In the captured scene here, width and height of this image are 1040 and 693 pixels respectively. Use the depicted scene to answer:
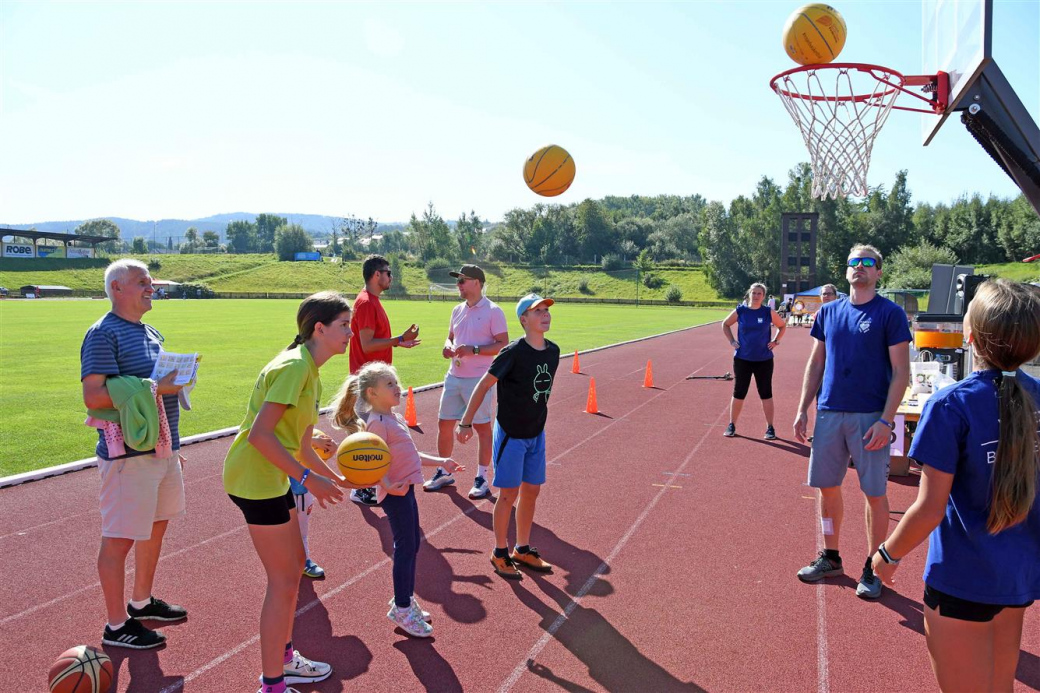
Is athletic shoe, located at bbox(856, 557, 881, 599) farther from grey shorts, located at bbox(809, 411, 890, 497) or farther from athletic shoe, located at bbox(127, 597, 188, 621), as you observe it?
athletic shoe, located at bbox(127, 597, 188, 621)

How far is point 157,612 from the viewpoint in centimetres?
436

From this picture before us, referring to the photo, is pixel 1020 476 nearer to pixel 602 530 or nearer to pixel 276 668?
pixel 276 668

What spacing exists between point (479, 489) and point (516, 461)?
2096 mm

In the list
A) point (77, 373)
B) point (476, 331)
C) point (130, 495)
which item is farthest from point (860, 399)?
point (77, 373)

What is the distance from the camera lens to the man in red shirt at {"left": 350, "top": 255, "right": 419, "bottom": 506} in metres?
6.64

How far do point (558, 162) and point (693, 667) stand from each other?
728 cm

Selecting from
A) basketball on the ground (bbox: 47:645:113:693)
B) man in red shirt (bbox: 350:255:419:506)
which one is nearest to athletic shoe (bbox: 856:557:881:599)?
man in red shirt (bbox: 350:255:419:506)

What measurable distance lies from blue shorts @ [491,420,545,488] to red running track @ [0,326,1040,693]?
729 millimetres

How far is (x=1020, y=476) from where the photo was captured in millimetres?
2473

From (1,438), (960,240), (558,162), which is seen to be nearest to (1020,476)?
(558,162)

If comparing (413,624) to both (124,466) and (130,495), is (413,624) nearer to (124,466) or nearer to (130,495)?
(130,495)

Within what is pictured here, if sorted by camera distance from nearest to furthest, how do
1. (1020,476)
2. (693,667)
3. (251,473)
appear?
(1020,476) < (251,473) < (693,667)

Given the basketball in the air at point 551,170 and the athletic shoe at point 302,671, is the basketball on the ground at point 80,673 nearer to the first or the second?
the athletic shoe at point 302,671

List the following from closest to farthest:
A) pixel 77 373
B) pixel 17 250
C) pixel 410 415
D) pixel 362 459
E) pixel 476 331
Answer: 1. pixel 362 459
2. pixel 476 331
3. pixel 410 415
4. pixel 77 373
5. pixel 17 250
